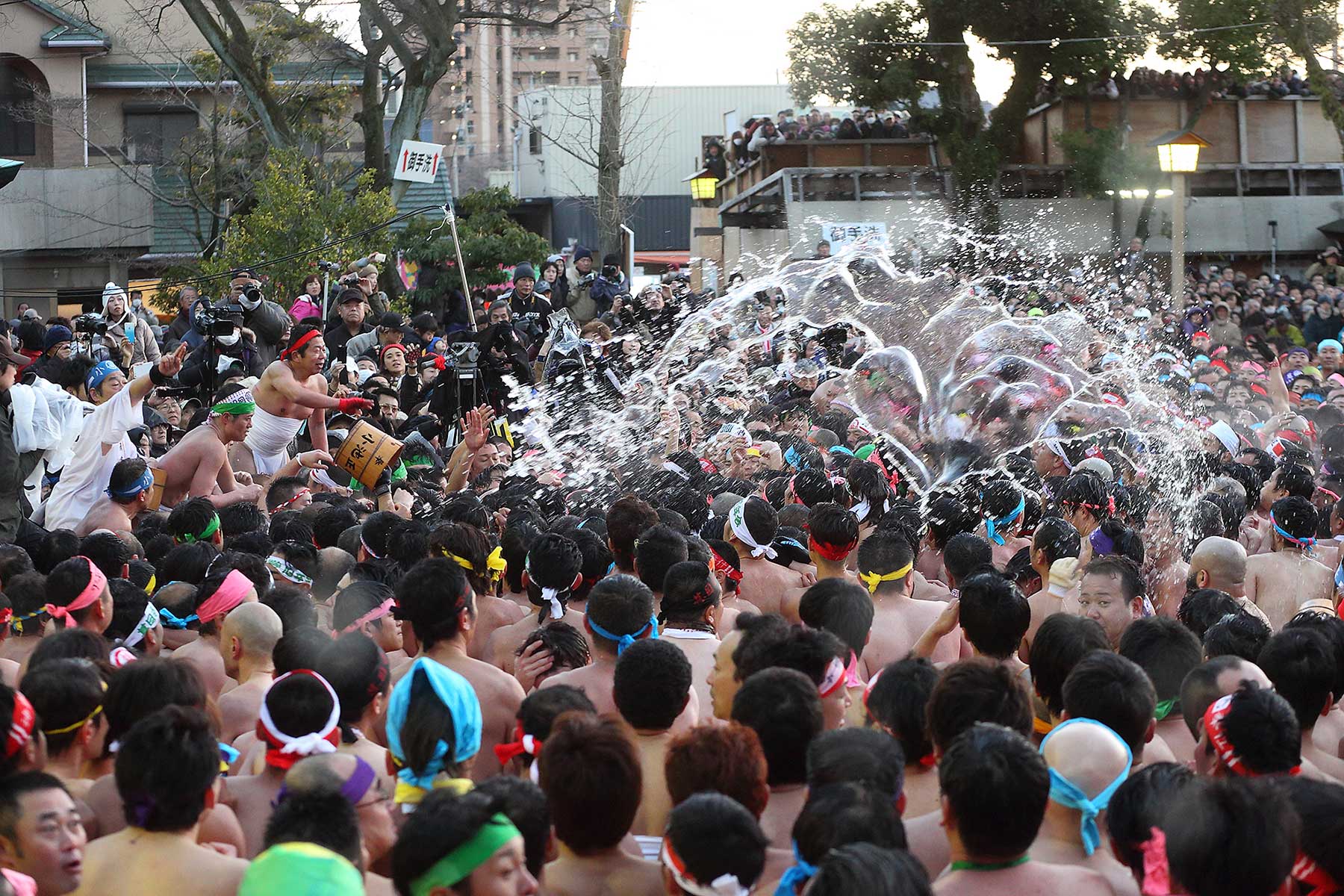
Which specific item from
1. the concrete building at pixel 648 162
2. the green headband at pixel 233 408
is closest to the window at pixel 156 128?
the concrete building at pixel 648 162

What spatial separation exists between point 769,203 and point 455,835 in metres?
19.1

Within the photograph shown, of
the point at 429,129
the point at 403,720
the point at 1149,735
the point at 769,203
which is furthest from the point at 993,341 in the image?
the point at 429,129

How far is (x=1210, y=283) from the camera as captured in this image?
20484 mm

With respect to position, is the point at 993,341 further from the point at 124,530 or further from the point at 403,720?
the point at 403,720

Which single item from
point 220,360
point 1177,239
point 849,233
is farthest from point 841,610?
point 849,233

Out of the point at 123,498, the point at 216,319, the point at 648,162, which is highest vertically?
the point at 648,162

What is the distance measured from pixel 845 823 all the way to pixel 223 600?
2.89 meters

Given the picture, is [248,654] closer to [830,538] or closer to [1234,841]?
[830,538]

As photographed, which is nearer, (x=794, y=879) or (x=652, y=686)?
(x=794, y=879)

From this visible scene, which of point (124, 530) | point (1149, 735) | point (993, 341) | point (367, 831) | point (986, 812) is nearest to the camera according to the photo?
Result: point (986, 812)

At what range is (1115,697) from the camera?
347cm

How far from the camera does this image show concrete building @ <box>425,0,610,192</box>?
42219 millimetres

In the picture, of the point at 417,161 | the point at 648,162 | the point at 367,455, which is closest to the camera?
the point at 367,455

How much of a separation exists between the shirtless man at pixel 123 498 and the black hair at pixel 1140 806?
5.38 meters
